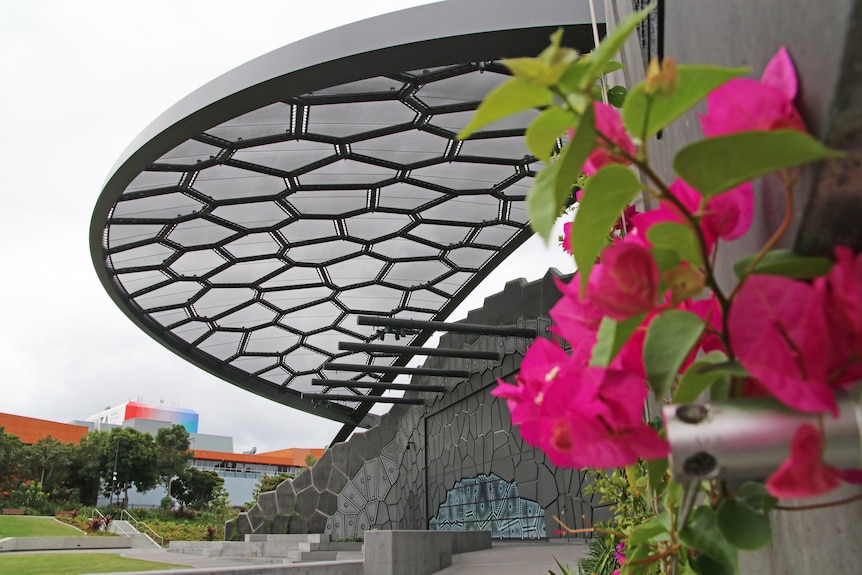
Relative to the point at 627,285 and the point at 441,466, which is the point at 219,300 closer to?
the point at 441,466

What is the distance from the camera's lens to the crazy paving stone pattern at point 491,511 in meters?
11.4

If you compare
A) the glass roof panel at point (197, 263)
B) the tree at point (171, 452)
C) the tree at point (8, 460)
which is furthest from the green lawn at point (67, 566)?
the tree at point (171, 452)

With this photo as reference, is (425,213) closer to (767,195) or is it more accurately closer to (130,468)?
(767,195)

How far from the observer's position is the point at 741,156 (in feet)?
1.20

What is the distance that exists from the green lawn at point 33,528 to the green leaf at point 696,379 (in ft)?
86.7

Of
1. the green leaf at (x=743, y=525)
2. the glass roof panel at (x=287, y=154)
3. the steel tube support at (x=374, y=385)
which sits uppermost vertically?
the glass roof panel at (x=287, y=154)

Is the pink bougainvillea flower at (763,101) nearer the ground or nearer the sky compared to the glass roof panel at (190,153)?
nearer the ground

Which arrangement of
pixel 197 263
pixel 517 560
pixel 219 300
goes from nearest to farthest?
1. pixel 517 560
2. pixel 197 263
3. pixel 219 300

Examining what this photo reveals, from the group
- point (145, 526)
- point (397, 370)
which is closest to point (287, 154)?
point (397, 370)

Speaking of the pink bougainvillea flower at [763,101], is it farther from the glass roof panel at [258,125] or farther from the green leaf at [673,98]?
the glass roof panel at [258,125]

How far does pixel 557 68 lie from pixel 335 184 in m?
11.6

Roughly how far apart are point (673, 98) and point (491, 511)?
43.7 feet

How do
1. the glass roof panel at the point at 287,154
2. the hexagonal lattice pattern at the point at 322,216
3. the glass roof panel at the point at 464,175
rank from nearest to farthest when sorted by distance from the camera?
the hexagonal lattice pattern at the point at 322,216
the glass roof panel at the point at 287,154
the glass roof panel at the point at 464,175

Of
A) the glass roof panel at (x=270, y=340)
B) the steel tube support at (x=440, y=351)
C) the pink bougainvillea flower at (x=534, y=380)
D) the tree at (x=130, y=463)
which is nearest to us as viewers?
the pink bougainvillea flower at (x=534, y=380)
